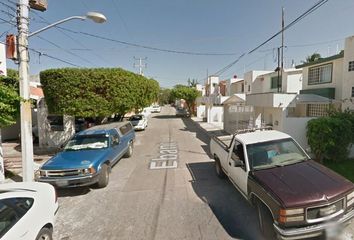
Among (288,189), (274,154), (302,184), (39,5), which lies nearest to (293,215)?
(288,189)

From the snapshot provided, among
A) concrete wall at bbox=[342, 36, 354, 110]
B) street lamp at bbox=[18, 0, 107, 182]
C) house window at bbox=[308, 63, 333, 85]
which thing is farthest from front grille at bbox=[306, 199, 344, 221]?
house window at bbox=[308, 63, 333, 85]

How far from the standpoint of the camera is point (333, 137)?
815cm

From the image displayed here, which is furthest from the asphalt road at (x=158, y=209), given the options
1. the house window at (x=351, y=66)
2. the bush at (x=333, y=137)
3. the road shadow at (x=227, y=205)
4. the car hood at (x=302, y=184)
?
the house window at (x=351, y=66)

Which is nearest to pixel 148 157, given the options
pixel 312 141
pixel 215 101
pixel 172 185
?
pixel 172 185

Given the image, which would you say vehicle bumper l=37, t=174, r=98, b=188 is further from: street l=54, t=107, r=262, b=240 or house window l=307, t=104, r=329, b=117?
house window l=307, t=104, r=329, b=117

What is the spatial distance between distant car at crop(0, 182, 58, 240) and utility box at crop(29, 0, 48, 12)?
5978 mm

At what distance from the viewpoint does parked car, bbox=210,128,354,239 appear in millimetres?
3682

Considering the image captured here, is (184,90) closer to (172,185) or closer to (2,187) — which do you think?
(172,185)

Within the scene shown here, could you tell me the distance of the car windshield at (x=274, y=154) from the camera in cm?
510

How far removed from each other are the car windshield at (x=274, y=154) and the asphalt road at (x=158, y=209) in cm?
124

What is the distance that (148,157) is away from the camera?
444 inches

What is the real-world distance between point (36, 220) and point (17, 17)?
6.42 m

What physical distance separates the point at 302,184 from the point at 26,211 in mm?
4732

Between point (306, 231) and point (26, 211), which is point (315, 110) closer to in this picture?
point (306, 231)
